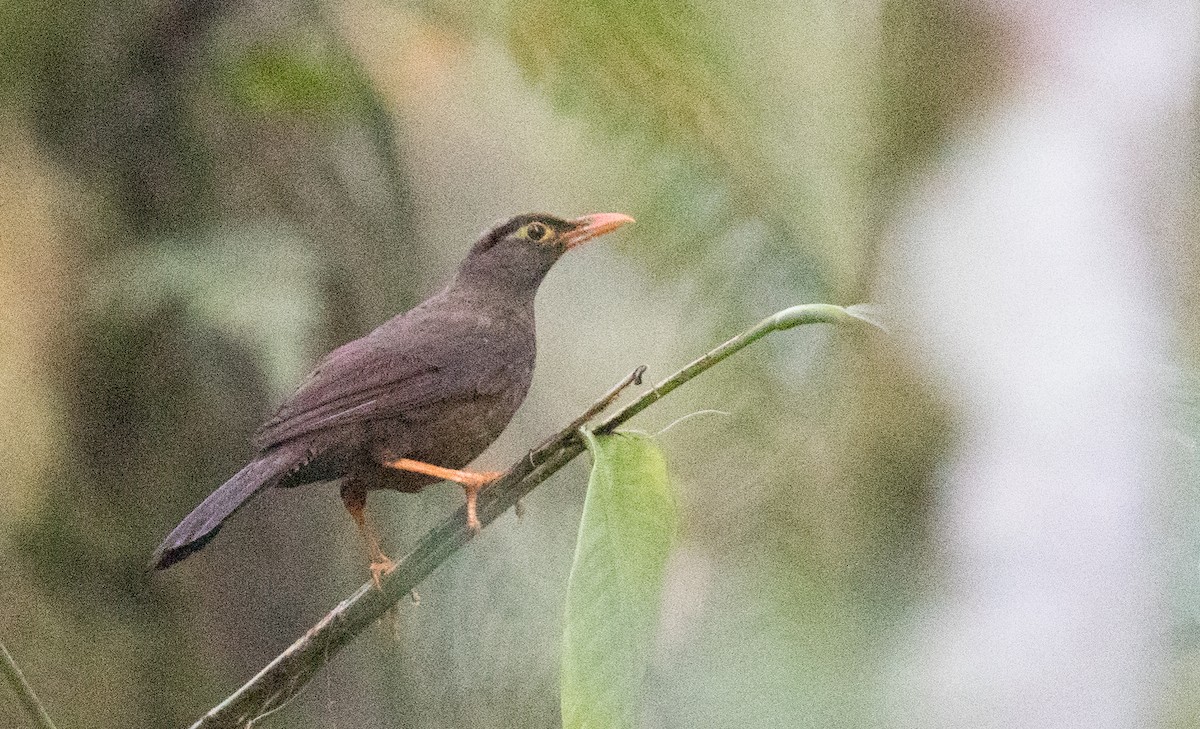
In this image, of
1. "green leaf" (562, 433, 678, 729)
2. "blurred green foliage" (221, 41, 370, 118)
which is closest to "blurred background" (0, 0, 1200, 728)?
"blurred green foliage" (221, 41, 370, 118)

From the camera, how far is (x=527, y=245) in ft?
3.43

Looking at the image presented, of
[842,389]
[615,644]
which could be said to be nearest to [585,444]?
[615,644]

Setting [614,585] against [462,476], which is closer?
[614,585]

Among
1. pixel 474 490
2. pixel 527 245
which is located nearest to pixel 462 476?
pixel 474 490

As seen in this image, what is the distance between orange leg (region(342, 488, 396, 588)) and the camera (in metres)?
1.03

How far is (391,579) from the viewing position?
1032mm

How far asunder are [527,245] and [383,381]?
0.62 ft

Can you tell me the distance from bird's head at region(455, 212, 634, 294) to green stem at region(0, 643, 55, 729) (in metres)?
0.55

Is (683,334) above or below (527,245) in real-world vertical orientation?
below

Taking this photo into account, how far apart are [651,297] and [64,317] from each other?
0.57 m

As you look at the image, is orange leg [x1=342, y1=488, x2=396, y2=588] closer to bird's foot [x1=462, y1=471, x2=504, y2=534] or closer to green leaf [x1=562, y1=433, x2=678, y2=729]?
bird's foot [x1=462, y1=471, x2=504, y2=534]

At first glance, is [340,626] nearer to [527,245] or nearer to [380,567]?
[380,567]

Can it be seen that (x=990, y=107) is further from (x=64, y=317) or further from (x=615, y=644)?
(x=64, y=317)

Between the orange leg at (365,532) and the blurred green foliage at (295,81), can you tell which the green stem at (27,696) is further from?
the blurred green foliage at (295,81)
